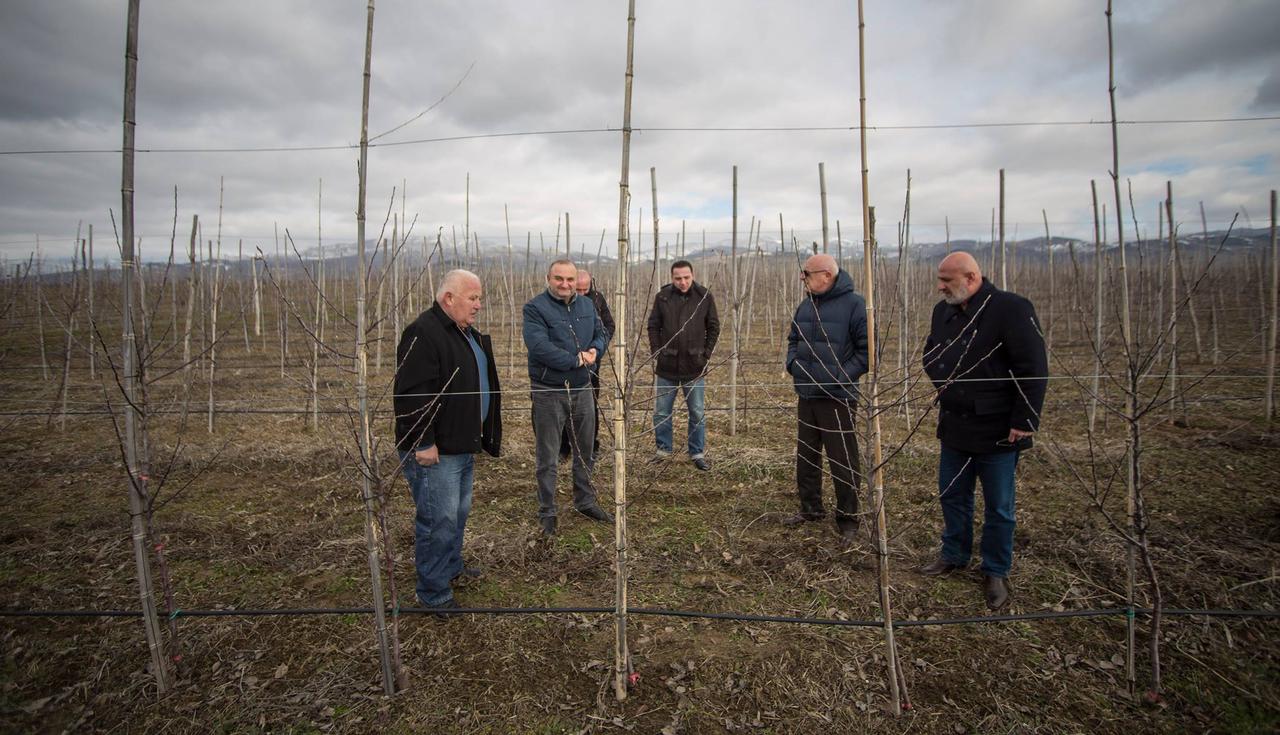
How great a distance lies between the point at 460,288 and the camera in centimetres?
289

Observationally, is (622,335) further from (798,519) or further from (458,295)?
(798,519)

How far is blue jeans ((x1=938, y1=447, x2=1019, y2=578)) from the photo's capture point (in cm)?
293

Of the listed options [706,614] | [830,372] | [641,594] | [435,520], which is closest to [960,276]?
[830,372]

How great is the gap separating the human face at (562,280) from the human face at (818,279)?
5.00 feet

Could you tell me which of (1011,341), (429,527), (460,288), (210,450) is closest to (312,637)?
(429,527)

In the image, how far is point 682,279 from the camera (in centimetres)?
520

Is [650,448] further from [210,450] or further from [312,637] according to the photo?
[210,450]

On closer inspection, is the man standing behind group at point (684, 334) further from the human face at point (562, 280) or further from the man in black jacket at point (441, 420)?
the man in black jacket at point (441, 420)

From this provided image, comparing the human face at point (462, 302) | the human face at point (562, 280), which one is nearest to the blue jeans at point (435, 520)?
the human face at point (462, 302)

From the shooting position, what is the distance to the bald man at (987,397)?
2.83 meters

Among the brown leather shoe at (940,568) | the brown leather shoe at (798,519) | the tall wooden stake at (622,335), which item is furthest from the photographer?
the brown leather shoe at (798,519)

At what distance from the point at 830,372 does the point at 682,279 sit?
79.0 inches

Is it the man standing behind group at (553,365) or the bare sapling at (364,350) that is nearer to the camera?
the bare sapling at (364,350)

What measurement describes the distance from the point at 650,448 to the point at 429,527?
334 cm
